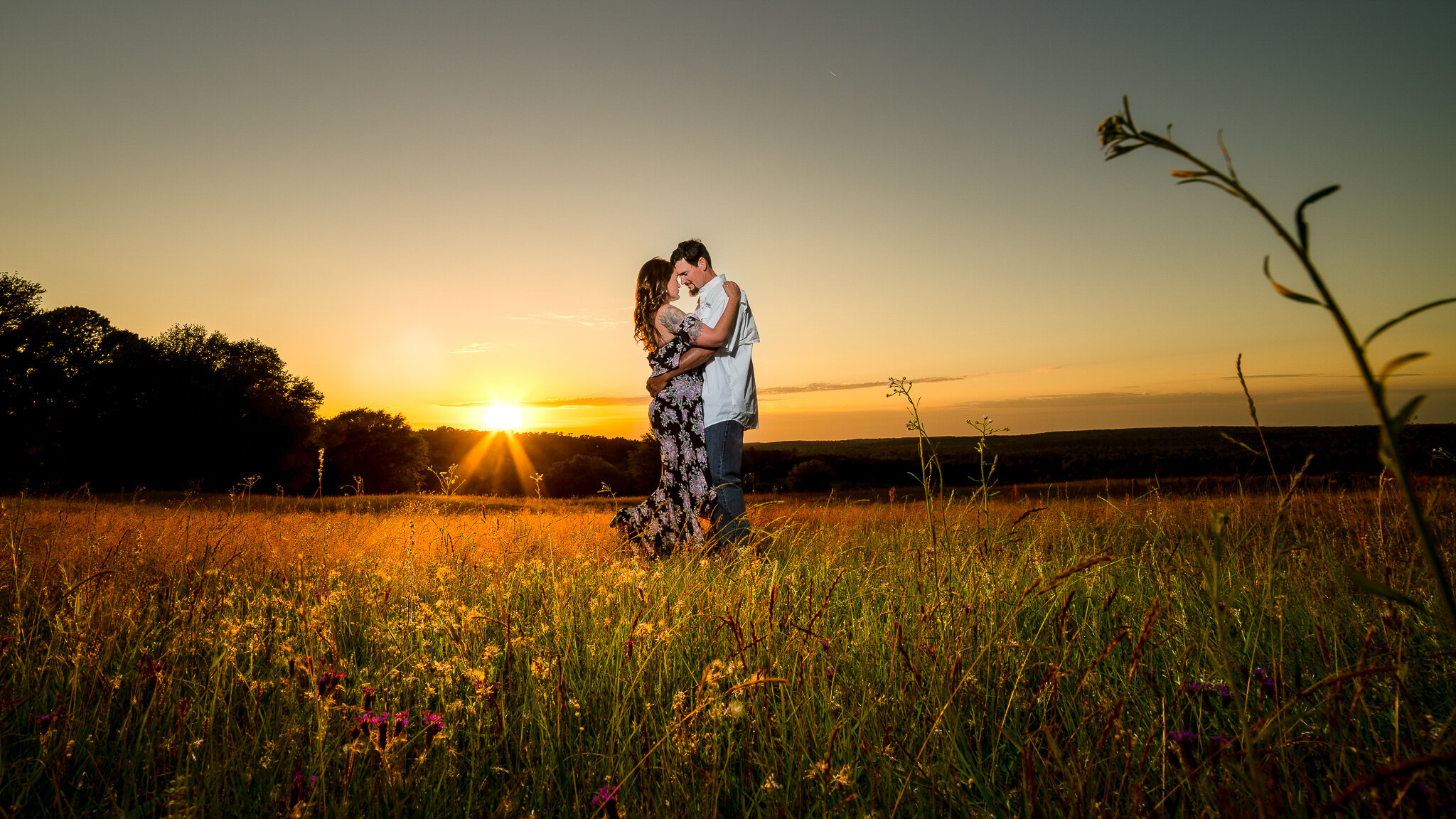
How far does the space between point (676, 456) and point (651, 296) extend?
1.55 m

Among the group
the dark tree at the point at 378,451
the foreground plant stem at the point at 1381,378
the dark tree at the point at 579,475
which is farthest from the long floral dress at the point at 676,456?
the dark tree at the point at 378,451

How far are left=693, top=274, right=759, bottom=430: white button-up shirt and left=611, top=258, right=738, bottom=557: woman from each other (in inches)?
7.8

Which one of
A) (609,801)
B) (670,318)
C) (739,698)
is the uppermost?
(670,318)

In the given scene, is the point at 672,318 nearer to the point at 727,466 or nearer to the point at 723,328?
the point at 723,328

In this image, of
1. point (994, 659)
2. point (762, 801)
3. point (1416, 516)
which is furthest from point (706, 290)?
point (1416, 516)

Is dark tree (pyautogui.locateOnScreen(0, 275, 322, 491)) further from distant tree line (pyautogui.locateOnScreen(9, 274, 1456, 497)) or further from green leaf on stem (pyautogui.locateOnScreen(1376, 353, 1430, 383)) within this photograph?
green leaf on stem (pyautogui.locateOnScreen(1376, 353, 1430, 383))

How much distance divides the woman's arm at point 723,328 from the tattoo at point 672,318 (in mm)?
375

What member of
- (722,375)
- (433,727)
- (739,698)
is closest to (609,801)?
(433,727)

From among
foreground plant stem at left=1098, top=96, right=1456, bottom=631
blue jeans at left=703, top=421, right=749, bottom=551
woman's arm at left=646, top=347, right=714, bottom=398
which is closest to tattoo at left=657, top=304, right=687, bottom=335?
woman's arm at left=646, top=347, right=714, bottom=398

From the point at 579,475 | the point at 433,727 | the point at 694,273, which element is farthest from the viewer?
the point at 579,475

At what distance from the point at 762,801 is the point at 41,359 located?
50901 millimetres

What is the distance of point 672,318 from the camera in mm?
6488

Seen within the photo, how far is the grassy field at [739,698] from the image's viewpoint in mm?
1623

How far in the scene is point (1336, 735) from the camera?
1921mm
